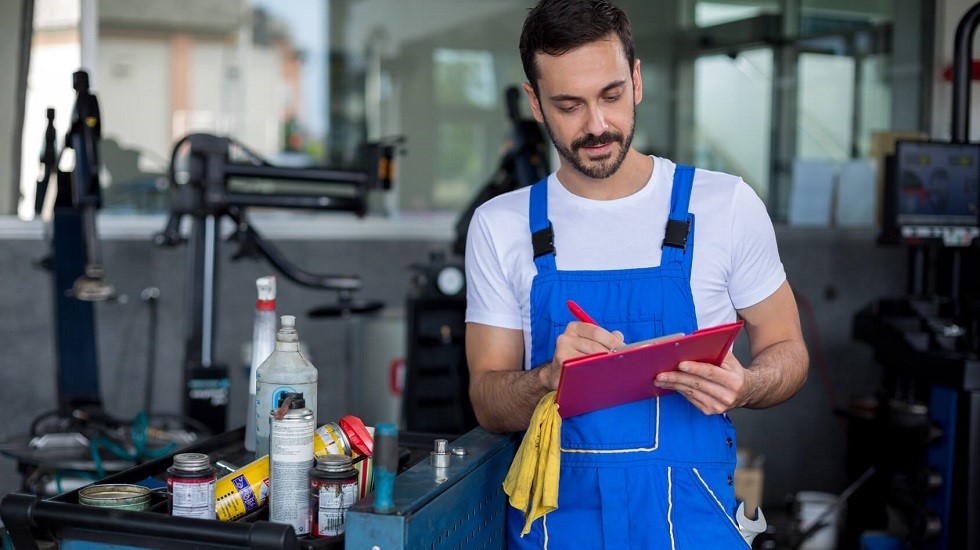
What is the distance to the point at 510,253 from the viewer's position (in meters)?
1.79

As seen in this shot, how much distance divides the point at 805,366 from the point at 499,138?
12.6 ft

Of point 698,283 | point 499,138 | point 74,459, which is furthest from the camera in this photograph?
point 499,138

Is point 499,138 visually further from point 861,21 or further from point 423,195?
point 861,21

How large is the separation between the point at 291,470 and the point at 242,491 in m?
0.09

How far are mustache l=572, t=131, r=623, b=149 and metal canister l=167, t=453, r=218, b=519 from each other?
0.79 meters

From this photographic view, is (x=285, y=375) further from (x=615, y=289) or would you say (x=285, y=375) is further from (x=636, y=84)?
(x=636, y=84)

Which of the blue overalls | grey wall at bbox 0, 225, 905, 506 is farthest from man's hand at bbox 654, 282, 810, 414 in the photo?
grey wall at bbox 0, 225, 905, 506

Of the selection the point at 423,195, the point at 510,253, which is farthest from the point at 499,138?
the point at 510,253

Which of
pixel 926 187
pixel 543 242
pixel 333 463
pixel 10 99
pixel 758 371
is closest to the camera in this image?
pixel 333 463

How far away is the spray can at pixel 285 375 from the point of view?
1.52 m

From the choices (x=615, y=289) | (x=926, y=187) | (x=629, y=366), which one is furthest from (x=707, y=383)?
(x=926, y=187)

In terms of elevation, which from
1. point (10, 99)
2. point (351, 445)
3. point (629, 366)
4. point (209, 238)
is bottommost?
point (351, 445)

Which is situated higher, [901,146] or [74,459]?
[901,146]

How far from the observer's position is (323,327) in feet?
14.3
